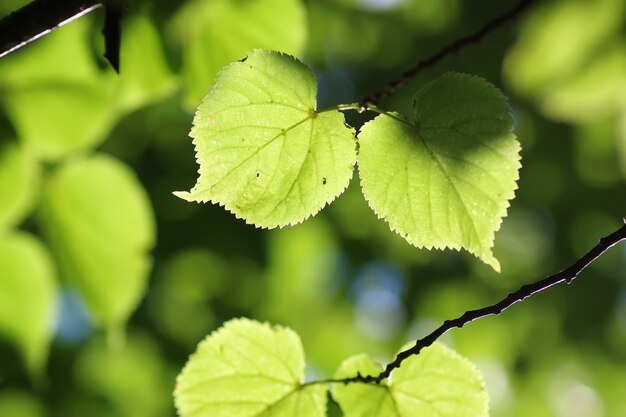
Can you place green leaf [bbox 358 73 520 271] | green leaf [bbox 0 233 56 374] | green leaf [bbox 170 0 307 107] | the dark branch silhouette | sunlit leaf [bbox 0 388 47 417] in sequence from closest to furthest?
1. the dark branch silhouette
2. green leaf [bbox 358 73 520 271]
3. green leaf [bbox 170 0 307 107]
4. green leaf [bbox 0 233 56 374]
5. sunlit leaf [bbox 0 388 47 417]

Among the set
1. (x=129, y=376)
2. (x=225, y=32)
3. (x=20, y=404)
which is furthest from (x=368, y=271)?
(x=225, y=32)

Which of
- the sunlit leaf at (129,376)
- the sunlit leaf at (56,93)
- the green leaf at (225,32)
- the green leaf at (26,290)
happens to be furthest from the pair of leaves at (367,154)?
the sunlit leaf at (129,376)

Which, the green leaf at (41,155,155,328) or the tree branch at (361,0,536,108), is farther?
the green leaf at (41,155,155,328)

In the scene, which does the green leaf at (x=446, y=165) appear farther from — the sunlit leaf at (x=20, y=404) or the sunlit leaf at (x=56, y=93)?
the sunlit leaf at (x=20, y=404)

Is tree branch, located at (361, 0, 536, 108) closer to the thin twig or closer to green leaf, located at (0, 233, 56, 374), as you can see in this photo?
the thin twig

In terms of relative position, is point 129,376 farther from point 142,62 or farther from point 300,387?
point 300,387

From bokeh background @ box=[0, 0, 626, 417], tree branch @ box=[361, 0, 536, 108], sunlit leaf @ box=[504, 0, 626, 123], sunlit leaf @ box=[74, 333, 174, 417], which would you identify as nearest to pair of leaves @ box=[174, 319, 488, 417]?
tree branch @ box=[361, 0, 536, 108]

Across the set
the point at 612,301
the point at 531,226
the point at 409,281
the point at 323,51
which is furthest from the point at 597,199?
the point at 323,51
